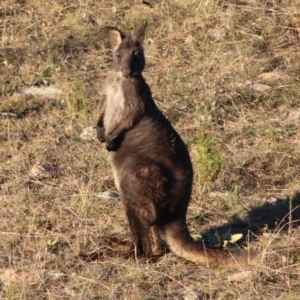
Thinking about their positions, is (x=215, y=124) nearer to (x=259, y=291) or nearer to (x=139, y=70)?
(x=139, y=70)

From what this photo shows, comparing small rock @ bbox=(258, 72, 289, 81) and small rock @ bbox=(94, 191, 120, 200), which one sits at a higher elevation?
small rock @ bbox=(258, 72, 289, 81)

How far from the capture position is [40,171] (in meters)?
7.00

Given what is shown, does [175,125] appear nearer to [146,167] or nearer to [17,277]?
[146,167]

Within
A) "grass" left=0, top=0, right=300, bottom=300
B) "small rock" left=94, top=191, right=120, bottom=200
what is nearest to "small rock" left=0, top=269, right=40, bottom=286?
"grass" left=0, top=0, right=300, bottom=300

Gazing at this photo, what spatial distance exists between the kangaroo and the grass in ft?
0.48

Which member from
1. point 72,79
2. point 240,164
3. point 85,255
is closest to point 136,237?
point 85,255

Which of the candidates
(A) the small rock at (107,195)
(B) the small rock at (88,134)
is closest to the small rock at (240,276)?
(A) the small rock at (107,195)

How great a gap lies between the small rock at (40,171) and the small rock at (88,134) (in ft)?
2.28

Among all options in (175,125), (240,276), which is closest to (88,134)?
(175,125)

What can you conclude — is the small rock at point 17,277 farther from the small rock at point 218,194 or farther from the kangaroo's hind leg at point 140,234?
the small rock at point 218,194

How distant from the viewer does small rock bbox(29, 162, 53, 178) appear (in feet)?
22.9

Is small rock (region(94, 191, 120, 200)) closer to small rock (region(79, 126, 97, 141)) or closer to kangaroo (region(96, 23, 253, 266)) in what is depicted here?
kangaroo (region(96, 23, 253, 266))

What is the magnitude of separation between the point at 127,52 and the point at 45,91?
8.67 ft

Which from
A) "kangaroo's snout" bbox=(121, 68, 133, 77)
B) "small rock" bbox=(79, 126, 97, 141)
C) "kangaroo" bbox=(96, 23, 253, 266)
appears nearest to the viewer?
"kangaroo" bbox=(96, 23, 253, 266)
